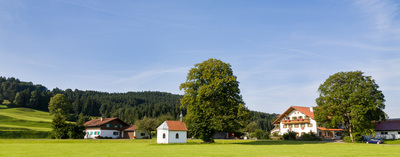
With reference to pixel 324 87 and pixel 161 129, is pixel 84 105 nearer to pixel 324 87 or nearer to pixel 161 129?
pixel 161 129

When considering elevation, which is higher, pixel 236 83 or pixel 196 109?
pixel 236 83

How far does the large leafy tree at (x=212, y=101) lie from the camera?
1944 inches

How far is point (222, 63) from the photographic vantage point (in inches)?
2103

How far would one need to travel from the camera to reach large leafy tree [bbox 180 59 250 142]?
162 feet

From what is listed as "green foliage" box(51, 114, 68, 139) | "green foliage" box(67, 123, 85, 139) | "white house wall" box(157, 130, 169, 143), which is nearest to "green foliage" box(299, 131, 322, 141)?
"white house wall" box(157, 130, 169, 143)

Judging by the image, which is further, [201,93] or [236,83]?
[236,83]

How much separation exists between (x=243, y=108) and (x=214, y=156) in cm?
2851

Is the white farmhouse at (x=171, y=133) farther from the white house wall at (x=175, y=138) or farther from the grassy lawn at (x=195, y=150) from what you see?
the grassy lawn at (x=195, y=150)

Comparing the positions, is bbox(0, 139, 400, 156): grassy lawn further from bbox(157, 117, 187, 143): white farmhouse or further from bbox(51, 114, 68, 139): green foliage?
bbox(51, 114, 68, 139): green foliage

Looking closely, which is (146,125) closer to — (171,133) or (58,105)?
(171,133)

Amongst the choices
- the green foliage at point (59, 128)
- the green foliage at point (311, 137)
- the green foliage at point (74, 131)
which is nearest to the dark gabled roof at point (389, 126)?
the green foliage at point (311, 137)

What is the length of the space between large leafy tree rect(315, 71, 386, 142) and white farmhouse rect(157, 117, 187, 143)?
25931 mm

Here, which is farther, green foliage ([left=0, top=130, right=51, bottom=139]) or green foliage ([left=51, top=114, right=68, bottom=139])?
green foliage ([left=0, top=130, right=51, bottom=139])

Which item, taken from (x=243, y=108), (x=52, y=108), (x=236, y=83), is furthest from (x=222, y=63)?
→ (x=52, y=108)
